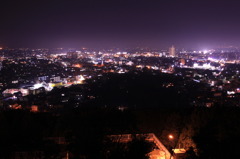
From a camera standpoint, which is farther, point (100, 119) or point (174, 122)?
point (174, 122)

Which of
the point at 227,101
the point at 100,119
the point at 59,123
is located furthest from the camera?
the point at 227,101

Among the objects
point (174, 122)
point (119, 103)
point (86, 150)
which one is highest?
point (86, 150)

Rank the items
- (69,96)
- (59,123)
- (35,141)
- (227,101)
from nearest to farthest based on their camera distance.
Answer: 1. (35,141)
2. (59,123)
3. (227,101)
4. (69,96)

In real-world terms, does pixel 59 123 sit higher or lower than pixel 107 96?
higher

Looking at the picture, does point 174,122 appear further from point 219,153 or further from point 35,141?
point 35,141

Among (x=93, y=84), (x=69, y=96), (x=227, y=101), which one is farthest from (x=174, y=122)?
(x=93, y=84)

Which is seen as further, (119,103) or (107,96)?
(107,96)

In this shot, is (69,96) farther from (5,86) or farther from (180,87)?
(180,87)

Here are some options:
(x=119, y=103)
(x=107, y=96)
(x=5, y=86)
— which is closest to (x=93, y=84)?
(x=107, y=96)

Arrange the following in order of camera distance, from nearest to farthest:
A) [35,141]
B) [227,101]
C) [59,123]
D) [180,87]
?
1. [35,141]
2. [59,123]
3. [227,101]
4. [180,87]
